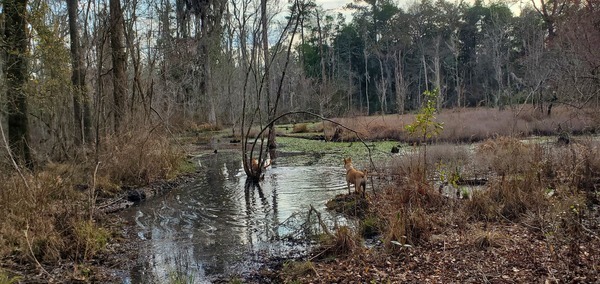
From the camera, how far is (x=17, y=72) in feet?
30.3

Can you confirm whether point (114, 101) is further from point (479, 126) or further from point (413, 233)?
point (479, 126)

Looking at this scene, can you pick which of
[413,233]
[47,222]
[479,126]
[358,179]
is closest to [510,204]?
[413,233]

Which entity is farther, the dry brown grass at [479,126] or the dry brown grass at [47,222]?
the dry brown grass at [479,126]

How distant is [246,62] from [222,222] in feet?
20.6

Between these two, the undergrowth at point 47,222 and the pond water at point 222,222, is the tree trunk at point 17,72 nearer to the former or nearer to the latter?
the undergrowth at point 47,222

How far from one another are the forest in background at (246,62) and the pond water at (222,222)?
7.27 ft

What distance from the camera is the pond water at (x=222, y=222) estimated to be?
5770 millimetres

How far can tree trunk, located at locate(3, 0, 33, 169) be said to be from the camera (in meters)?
8.67

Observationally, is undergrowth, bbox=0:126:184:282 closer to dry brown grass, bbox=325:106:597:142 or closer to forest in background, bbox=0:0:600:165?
forest in background, bbox=0:0:600:165

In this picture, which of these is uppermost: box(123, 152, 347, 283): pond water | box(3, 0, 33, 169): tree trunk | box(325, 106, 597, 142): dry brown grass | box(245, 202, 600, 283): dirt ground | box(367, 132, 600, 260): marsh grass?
box(3, 0, 33, 169): tree trunk

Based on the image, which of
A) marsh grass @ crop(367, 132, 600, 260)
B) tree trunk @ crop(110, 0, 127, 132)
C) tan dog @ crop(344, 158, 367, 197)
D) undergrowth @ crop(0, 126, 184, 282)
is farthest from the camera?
tree trunk @ crop(110, 0, 127, 132)

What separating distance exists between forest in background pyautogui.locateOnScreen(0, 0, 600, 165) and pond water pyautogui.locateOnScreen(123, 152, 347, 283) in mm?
2215

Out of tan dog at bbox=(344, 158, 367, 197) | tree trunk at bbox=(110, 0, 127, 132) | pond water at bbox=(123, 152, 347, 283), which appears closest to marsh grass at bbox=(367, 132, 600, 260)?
tan dog at bbox=(344, 158, 367, 197)

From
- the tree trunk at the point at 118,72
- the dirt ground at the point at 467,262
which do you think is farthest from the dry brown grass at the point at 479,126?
the dirt ground at the point at 467,262
